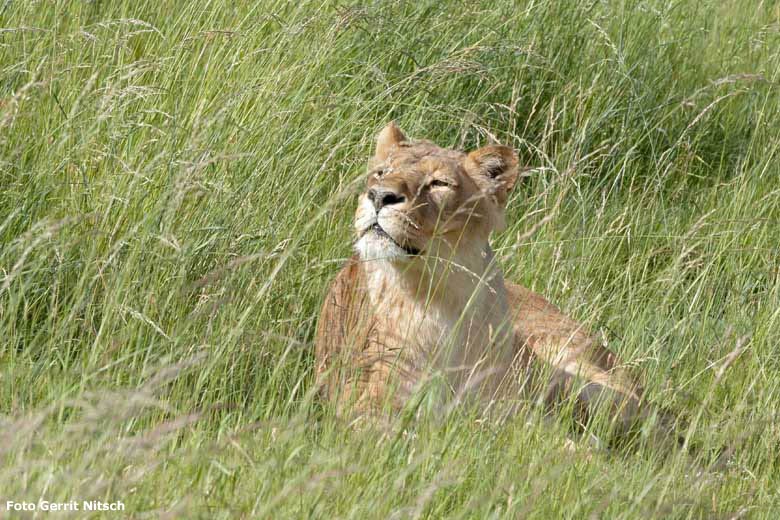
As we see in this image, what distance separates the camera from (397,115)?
19.8 ft

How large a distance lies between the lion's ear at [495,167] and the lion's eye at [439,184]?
Result: 0.79 feet

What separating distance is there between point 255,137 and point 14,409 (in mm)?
2126

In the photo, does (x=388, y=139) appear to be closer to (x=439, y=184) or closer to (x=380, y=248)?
(x=439, y=184)

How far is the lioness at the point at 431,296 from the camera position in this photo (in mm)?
4246

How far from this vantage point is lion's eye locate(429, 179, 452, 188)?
14.9 feet

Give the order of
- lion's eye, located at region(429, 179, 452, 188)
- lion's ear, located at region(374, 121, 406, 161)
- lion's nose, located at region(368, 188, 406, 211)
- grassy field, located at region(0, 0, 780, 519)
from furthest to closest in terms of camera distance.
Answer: lion's ear, located at region(374, 121, 406, 161)
lion's eye, located at region(429, 179, 452, 188)
lion's nose, located at region(368, 188, 406, 211)
grassy field, located at region(0, 0, 780, 519)

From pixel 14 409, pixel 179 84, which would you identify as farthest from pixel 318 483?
pixel 179 84

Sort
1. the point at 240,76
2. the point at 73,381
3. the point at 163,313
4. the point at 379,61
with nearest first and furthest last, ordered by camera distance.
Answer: the point at 73,381
the point at 163,313
the point at 240,76
the point at 379,61

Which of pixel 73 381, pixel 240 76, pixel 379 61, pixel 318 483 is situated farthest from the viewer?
pixel 379 61

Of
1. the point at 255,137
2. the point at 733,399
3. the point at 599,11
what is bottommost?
the point at 733,399

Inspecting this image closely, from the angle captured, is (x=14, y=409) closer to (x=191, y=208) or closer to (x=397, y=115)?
(x=191, y=208)

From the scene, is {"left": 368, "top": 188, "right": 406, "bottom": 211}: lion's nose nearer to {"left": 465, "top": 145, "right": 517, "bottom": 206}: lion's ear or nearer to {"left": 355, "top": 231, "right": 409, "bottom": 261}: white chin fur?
{"left": 355, "top": 231, "right": 409, "bottom": 261}: white chin fur

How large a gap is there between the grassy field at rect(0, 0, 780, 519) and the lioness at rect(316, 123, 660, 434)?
0.54 ft

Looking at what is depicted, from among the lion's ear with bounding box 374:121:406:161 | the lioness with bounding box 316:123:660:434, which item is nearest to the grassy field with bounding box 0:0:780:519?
the lioness with bounding box 316:123:660:434
